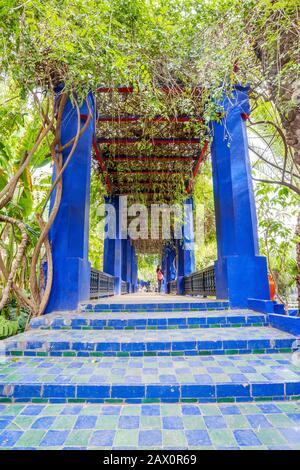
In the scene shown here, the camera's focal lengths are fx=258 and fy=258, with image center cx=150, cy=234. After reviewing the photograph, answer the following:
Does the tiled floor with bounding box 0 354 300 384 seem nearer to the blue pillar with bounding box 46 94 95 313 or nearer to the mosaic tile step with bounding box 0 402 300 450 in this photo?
the mosaic tile step with bounding box 0 402 300 450

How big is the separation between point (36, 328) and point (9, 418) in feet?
5.69

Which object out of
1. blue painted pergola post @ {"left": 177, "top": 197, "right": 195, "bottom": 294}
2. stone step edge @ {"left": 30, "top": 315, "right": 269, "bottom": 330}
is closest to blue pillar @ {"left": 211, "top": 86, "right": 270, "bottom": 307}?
stone step edge @ {"left": 30, "top": 315, "right": 269, "bottom": 330}

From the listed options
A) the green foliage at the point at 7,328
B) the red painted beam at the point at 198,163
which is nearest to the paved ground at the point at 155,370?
the green foliage at the point at 7,328

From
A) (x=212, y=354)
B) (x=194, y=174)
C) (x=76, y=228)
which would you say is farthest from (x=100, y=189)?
(x=212, y=354)

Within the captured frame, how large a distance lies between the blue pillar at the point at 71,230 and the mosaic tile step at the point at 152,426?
7.49 ft

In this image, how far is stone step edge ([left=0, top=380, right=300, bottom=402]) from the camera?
2.04 metres

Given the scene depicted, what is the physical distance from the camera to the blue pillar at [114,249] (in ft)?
32.9

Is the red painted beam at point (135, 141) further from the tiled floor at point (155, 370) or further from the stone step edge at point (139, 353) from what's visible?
the tiled floor at point (155, 370)

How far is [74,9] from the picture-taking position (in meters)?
2.99

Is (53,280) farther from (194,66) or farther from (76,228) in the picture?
(194,66)

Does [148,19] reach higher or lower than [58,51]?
higher

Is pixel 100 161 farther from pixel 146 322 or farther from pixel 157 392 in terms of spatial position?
pixel 157 392

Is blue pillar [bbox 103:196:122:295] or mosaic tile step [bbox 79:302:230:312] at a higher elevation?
blue pillar [bbox 103:196:122:295]

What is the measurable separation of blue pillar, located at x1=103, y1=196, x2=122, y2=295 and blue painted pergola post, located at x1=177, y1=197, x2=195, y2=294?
8.21 ft
